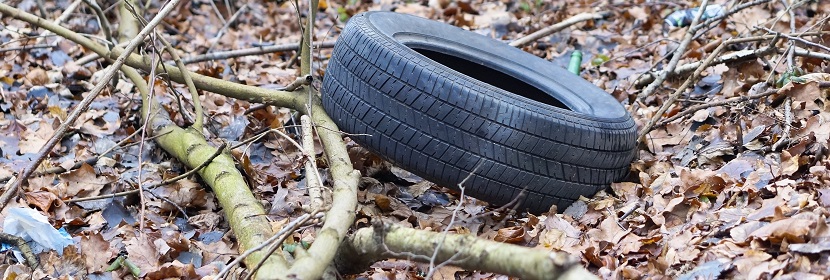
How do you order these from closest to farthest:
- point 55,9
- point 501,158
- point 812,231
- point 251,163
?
point 812,231 < point 501,158 < point 251,163 < point 55,9

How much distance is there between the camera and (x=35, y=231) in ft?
10.7

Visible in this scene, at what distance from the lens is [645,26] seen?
6.18m

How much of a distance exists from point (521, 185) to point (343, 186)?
814mm

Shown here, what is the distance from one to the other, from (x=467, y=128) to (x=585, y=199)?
2.19ft

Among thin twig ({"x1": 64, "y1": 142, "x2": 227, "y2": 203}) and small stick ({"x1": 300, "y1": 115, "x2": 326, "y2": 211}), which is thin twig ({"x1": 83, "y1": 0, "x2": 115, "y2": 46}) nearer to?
thin twig ({"x1": 64, "y1": 142, "x2": 227, "y2": 203})

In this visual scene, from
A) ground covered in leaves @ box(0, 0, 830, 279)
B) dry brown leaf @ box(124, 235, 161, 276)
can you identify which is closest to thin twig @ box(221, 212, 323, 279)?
ground covered in leaves @ box(0, 0, 830, 279)

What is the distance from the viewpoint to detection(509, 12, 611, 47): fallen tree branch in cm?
574

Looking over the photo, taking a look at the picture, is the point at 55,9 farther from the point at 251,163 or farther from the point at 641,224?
the point at 641,224

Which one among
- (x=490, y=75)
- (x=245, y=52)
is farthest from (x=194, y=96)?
(x=490, y=75)

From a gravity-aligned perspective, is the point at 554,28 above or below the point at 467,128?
below

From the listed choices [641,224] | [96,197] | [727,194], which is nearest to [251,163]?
[96,197]

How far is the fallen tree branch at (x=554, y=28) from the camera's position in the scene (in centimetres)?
574

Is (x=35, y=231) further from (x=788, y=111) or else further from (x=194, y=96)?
(x=788, y=111)

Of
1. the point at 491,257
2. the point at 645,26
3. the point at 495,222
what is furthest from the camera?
the point at 645,26
